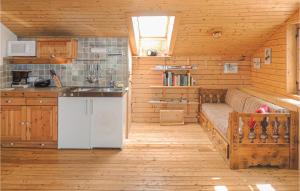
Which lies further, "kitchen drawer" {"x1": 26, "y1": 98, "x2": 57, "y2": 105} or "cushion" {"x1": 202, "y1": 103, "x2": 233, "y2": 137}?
"kitchen drawer" {"x1": 26, "y1": 98, "x2": 57, "y2": 105}

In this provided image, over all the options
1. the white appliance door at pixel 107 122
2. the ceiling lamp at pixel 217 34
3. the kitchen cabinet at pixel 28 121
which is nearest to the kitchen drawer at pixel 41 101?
the kitchen cabinet at pixel 28 121

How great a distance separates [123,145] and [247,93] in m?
2.34

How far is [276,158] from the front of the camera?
3902 millimetres

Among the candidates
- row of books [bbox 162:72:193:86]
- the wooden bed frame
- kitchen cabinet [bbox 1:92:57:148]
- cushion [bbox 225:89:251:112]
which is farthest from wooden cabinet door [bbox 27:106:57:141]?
cushion [bbox 225:89:251:112]

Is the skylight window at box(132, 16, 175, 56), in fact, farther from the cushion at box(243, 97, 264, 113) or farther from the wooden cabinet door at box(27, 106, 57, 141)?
the wooden cabinet door at box(27, 106, 57, 141)

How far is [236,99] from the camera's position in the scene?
574cm

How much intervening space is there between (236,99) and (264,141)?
1.95m

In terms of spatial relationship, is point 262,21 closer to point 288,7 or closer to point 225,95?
point 288,7

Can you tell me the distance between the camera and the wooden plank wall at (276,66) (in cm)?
484

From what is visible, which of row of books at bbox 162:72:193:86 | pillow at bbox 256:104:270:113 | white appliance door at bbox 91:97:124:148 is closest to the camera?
pillow at bbox 256:104:270:113

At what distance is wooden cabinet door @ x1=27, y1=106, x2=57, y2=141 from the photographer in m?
4.67

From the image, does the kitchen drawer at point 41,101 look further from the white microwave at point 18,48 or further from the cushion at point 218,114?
the cushion at point 218,114

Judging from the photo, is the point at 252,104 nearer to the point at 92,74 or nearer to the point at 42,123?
the point at 92,74

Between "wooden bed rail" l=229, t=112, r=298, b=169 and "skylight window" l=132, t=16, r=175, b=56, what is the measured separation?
2.85 meters
